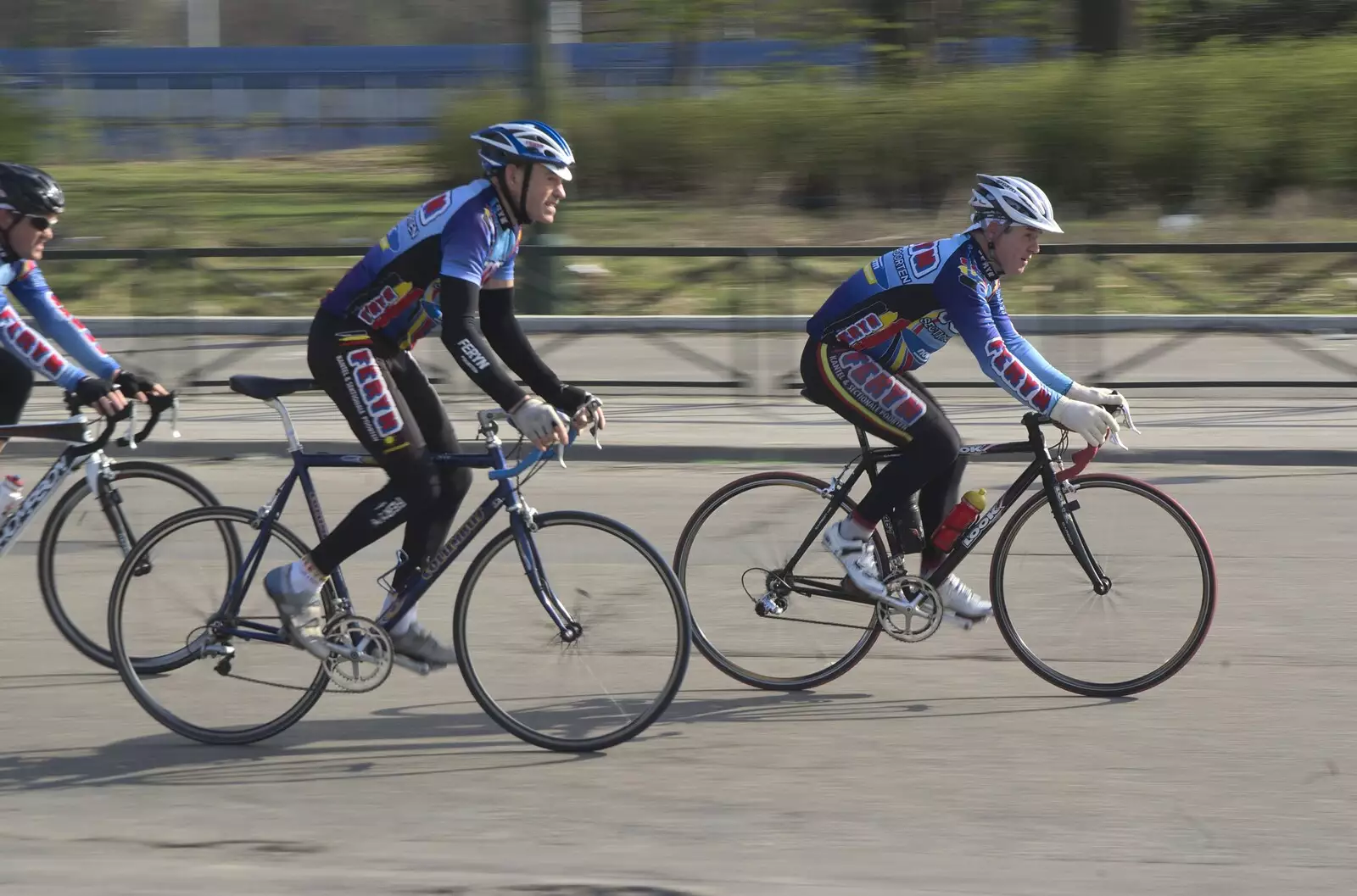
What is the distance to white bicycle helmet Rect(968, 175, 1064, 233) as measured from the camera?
5.54 meters

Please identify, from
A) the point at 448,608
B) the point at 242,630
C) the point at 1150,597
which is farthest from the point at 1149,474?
the point at 242,630

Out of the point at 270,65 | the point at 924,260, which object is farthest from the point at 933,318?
the point at 270,65

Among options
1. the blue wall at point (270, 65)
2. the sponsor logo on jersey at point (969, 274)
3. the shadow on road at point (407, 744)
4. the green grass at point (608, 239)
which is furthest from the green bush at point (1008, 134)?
the shadow on road at point (407, 744)

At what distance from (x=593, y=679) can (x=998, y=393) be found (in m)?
7.80

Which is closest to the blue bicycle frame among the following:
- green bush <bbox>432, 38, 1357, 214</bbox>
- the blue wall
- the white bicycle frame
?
the white bicycle frame

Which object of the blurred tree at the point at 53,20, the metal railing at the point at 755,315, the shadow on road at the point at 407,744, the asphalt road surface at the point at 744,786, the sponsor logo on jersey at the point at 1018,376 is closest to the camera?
the asphalt road surface at the point at 744,786

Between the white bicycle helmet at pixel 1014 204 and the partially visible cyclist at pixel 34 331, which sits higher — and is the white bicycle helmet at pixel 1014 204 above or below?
above

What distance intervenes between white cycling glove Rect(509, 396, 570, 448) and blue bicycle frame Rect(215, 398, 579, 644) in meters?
0.15

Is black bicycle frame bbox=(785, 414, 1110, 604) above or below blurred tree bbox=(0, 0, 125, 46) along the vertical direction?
below

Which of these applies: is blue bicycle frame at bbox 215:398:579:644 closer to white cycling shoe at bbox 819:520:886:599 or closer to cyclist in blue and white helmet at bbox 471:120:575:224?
cyclist in blue and white helmet at bbox 471:120:575:224

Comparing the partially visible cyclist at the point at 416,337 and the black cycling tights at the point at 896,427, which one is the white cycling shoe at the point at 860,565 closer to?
the black cycling tights at the point at 896,427

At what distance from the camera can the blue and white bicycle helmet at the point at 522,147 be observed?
5.09 metres

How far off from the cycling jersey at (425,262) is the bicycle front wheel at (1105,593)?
6.62ft

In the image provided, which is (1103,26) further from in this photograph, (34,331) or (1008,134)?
A: (34,331)
